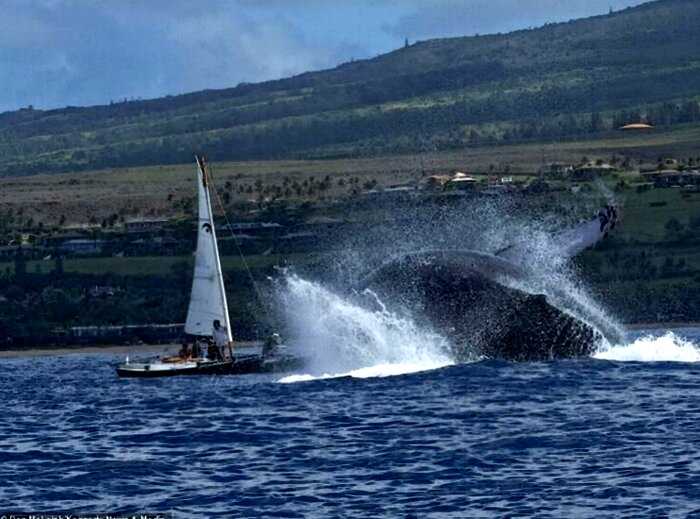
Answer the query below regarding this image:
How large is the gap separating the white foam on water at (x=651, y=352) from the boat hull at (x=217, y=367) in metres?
11.9

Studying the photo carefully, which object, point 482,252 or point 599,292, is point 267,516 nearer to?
point 482,252

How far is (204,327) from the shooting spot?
84.6 m

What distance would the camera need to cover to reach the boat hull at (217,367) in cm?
7569

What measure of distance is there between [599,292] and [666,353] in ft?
175

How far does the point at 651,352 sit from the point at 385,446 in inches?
859

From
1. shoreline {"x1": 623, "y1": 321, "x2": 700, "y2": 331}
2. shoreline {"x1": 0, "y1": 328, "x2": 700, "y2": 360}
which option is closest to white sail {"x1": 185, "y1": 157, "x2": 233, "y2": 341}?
shoreline {"x1": 0, "y1": 328, "x2": 700, "y2": 360}

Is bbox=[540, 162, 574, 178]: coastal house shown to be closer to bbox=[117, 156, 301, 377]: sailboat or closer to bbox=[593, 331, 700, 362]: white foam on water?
bbox=[117, 156, 301, 377]: sailboat

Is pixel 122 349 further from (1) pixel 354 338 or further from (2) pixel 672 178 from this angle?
(2) pixel 672 178

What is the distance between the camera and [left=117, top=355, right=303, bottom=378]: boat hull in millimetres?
75688

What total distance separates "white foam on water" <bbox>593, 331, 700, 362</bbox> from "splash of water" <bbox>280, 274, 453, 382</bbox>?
5.84 meters

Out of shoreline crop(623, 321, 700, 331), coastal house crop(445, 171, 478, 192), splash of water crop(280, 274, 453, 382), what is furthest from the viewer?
coastal house crop(445, 171, 478, 192)

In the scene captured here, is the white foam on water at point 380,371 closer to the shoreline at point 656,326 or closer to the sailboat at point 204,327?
the sailboat at point 204,327

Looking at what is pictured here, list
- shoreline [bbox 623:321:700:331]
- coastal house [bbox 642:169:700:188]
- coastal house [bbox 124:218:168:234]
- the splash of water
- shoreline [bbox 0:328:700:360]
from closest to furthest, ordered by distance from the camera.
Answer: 1. the splash of water
2. shoreline [bbox 623:321:700:331]
3. shoreline [bbox 0:328:700:360]
4. coastal house [bbox 642:169:700:188]
5. coastal house [bbox 124:218:168:234]

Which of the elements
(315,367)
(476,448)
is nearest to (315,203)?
(315,367)
